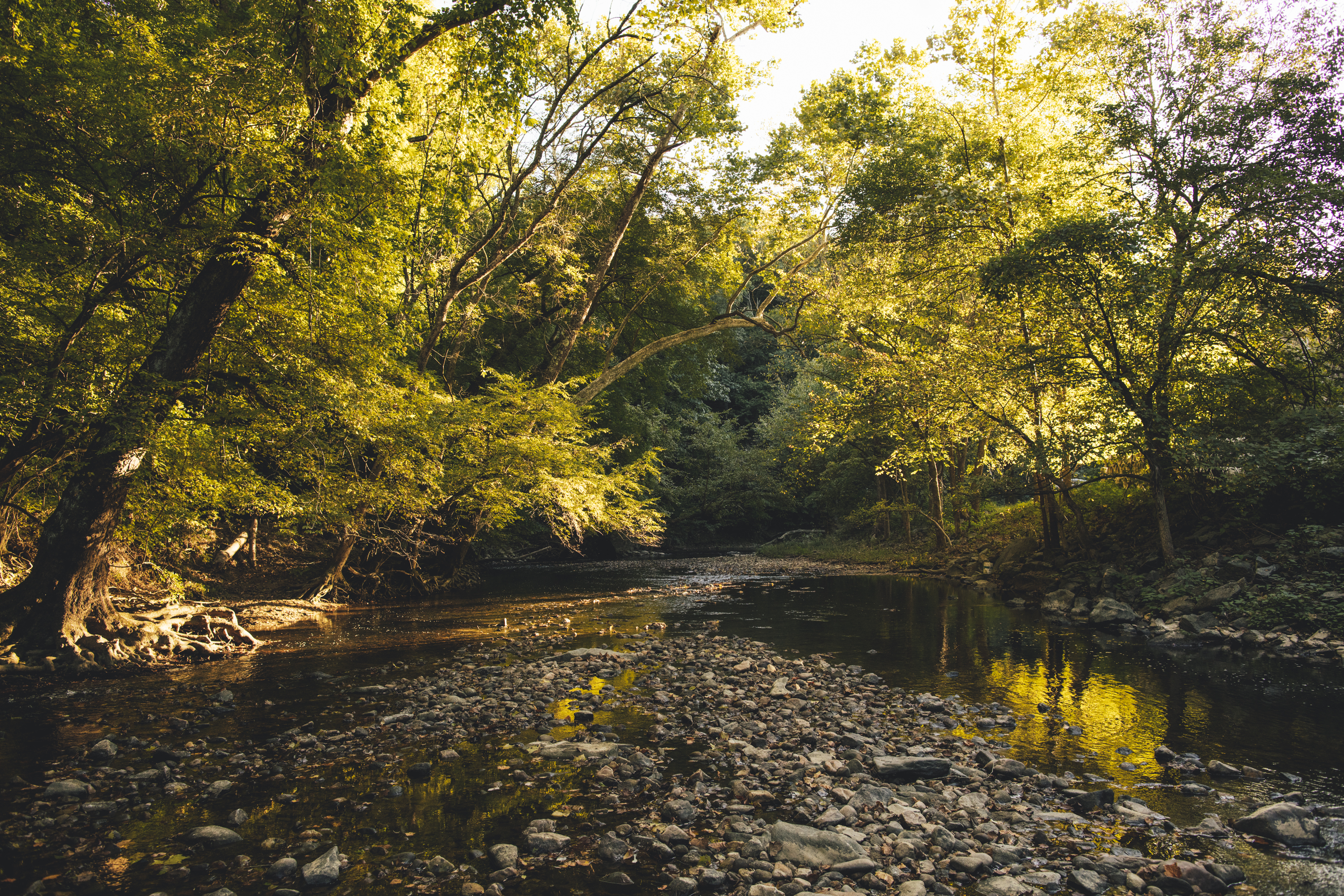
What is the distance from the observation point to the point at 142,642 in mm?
9094

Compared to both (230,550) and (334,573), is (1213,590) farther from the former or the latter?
(230,550)

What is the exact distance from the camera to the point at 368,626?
12.8 meters

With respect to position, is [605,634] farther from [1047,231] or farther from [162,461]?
[1047,231]

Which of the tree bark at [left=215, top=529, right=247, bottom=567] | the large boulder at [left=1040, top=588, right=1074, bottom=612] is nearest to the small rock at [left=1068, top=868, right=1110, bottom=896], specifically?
the large boulder at [left=1040, top=588, right=1074, bottom=612]

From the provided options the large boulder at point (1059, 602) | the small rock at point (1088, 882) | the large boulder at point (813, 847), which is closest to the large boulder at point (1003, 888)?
the small rock at point (1088, 882)

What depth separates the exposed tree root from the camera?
8.07 metres

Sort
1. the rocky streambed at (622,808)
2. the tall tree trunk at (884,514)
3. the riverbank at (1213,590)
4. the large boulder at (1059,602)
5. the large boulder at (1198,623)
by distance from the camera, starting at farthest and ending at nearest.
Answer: the tall tree trunk at (884,514), the large boulder at (1059,602), the large boulder at (1198,623), the riverbank at (1213,590), the rocky streambed at (622,808)

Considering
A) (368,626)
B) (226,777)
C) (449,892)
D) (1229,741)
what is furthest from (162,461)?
(1229,741)

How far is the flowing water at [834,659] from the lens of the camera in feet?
13.4

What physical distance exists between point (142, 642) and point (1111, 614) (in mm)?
16476

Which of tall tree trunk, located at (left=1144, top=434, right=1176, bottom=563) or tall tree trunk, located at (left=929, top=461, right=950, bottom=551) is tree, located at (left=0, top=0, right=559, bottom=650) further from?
tall tree trunk, located at (left=929, top=461, right=950, bottom=551)

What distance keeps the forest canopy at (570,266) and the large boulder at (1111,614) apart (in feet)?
10.2

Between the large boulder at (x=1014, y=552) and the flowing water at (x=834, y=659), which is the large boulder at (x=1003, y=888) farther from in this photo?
the large boulder at (x=1014, y=552)

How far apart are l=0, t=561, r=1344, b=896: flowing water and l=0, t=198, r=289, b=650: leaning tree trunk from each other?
1.24 meters
